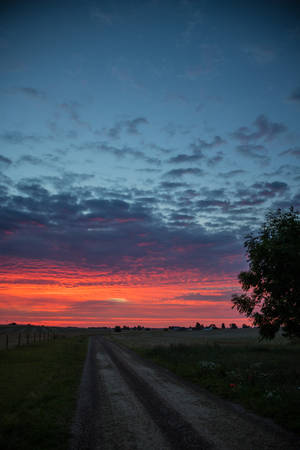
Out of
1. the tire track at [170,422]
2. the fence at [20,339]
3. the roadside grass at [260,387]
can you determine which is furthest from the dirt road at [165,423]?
the fence at [20,339]

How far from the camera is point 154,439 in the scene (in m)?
8.80

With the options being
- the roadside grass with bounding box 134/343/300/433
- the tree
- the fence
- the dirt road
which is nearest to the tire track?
the dirt road

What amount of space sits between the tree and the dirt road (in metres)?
9.16

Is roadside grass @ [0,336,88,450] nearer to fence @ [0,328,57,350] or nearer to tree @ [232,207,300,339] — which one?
tree @ [232,207,300,339]

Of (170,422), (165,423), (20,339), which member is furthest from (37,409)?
(20,339)

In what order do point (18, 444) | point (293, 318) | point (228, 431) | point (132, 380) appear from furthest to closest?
point (293, 318) < point (132, 380) < point (228, 431) < point (18, 444)

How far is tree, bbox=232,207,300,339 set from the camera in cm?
2027

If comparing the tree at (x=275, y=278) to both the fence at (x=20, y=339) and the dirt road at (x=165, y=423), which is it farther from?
the fence at (x=20, y=339)

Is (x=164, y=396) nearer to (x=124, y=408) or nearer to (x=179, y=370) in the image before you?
(x=124, y=408)

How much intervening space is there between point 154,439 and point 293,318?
16.1 m

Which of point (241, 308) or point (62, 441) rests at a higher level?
point (241, 308)

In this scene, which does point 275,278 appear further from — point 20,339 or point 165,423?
point 20,339

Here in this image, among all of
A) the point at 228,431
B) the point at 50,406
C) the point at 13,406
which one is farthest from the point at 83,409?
the point at 228,431

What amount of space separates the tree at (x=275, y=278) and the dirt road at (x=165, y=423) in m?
9.16
